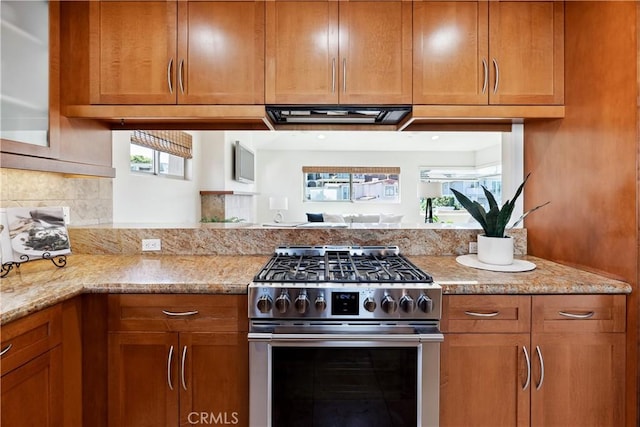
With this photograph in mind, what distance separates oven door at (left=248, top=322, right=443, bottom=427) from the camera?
1.30 metres

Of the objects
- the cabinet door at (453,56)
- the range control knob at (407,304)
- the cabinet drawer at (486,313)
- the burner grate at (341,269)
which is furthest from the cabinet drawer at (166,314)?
the cabinet door at (453,56)

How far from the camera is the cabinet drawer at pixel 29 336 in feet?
3.37

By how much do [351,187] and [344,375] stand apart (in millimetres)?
6569

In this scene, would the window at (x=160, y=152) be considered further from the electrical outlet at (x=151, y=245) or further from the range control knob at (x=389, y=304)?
the range control knob at (x=389, y=304)

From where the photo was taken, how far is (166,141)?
3656 mm

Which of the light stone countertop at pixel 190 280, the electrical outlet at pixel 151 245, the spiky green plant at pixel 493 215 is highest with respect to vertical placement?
the spiky green plant at pixel 493 215

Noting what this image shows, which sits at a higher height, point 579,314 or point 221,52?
point 221,52

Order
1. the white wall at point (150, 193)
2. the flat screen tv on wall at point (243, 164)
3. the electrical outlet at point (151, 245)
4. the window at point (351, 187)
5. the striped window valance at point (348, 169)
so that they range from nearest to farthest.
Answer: the electrical outlet at point (151, 245) < the white wall at point (150, 193) < the flat screen tv on wall at point (243, 164) < the striped window valance at point (348, 169) < the window at point (351, 187)

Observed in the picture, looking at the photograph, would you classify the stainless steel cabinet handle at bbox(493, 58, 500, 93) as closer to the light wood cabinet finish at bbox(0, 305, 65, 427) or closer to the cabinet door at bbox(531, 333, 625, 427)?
the cabinet door at bbox(531, 333, 625, 427)

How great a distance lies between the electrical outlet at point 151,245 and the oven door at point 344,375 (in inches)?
37.2

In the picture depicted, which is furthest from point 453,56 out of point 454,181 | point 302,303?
point 454,181

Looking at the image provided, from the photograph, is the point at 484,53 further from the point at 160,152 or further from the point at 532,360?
the point at 160,152

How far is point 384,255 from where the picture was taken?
6.16 feet

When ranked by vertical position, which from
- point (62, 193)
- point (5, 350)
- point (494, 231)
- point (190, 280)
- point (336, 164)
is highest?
point (336, 164)
